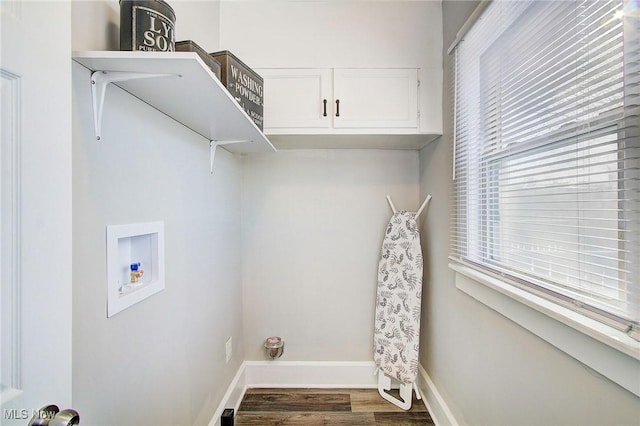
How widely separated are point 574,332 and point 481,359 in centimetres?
58

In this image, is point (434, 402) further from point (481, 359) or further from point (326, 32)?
point (326, 32)

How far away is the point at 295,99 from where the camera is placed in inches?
67.1

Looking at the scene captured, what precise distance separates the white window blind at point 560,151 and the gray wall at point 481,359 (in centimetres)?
19

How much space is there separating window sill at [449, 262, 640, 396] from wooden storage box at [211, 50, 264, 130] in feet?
4.23

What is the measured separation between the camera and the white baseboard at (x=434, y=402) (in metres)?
1.54

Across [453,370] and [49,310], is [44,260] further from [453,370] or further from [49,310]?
[453,370]

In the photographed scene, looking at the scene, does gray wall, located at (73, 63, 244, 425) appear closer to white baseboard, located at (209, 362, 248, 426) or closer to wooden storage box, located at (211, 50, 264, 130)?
white baseboard, located at (209, 362, 248, 426)

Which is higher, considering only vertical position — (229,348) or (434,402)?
(229,348)

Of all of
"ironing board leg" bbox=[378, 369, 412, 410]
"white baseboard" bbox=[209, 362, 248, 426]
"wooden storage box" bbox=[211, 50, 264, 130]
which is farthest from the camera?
"ironing board leg" bbox=[378, 369, 412, 410]

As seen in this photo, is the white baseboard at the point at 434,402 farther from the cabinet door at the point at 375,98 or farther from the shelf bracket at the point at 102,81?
the shelf bracket at the point at 102,81

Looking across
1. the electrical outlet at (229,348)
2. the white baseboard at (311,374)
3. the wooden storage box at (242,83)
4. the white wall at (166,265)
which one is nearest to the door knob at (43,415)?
the white wall at (166,265)

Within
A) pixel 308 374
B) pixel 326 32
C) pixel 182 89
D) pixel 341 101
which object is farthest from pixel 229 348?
pixel 326 32

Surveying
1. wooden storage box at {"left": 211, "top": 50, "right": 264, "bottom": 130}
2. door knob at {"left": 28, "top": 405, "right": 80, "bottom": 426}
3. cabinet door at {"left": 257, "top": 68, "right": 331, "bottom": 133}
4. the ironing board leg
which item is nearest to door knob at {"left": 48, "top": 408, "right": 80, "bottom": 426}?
door knob at {"left": 28, "top": 405, "right": 80, "bottom": 426}

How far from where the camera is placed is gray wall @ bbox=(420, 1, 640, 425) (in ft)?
2.46
